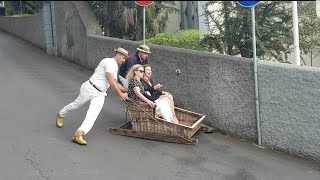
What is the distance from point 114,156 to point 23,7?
105 feet

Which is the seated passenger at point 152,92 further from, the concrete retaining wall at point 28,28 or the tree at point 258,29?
the concrete retaining wall at point 28,28

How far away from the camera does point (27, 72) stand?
1498 cm

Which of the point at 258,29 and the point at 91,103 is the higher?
the point at 258,29

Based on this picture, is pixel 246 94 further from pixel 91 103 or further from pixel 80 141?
pixel 80 141

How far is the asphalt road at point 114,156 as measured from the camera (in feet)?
19.9

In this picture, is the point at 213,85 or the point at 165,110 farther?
the point at 213,85

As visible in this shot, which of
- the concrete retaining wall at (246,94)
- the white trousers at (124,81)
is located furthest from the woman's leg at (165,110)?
the concrete retaining wall at (246,94)

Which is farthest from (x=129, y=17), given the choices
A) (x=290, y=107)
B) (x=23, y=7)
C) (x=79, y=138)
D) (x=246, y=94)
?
(x=23, y=7)

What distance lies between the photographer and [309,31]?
10.3m

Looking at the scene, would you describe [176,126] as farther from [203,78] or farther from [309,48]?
[309,48]

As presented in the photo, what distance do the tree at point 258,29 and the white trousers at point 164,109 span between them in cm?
369

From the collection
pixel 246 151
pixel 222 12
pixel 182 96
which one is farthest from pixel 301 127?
pixel 222 12

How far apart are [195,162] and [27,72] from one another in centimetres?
980

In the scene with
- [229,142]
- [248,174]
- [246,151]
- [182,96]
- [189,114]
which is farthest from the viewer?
[182,96]
